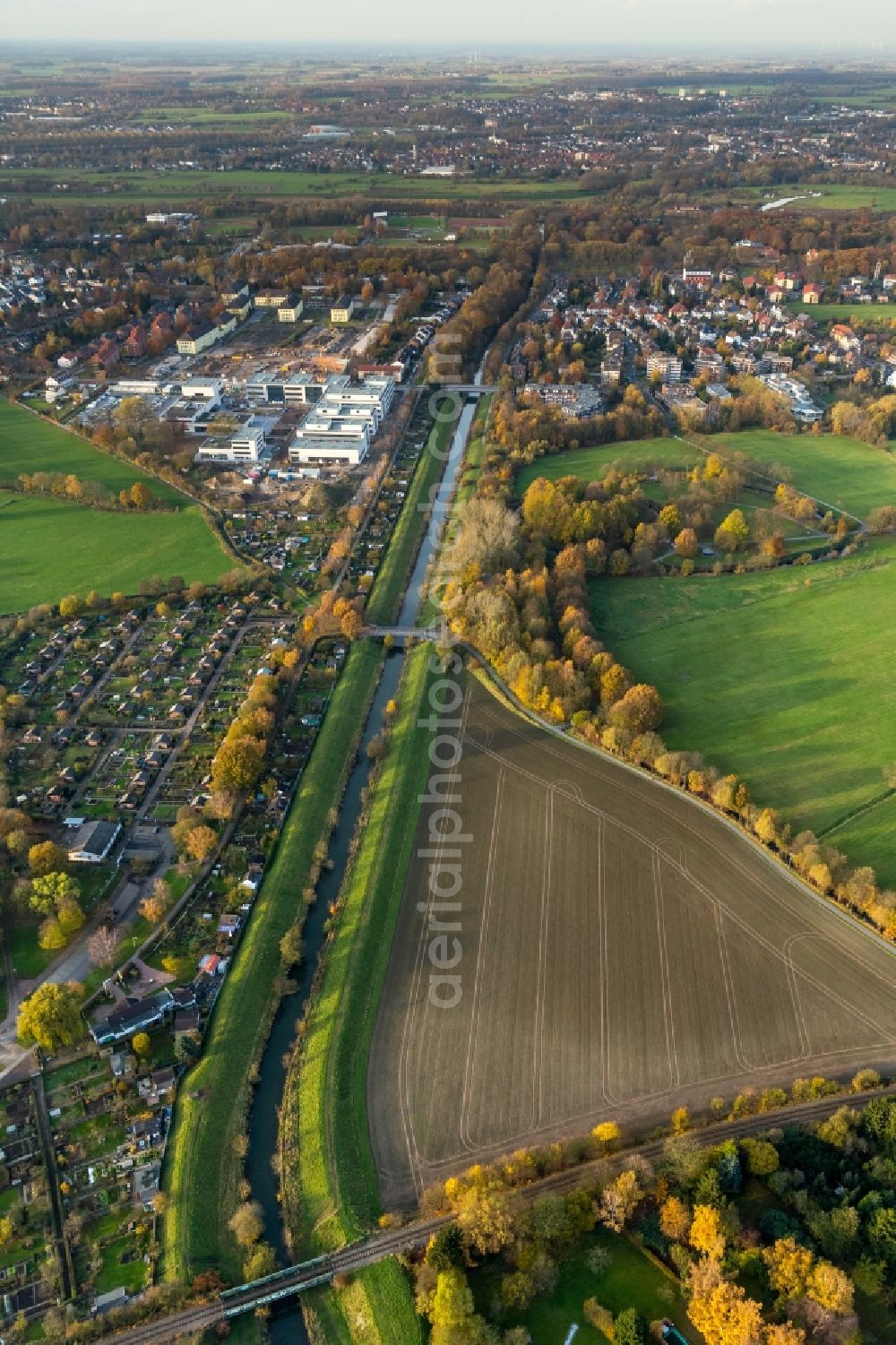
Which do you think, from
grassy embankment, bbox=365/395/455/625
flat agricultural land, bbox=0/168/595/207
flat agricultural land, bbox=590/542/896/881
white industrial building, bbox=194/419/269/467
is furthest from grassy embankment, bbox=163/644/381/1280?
flat agricultural land, bbox=0/168/595/207

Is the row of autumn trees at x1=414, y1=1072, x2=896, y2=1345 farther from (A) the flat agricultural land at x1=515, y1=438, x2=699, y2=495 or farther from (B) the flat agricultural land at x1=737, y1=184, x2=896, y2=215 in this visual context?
(B) the flat agricultural land at x1=737, y1=184, x2=896, y2=215

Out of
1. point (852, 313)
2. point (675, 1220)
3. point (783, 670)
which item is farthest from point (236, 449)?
point (852, 313)

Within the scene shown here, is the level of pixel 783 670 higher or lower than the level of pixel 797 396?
lower

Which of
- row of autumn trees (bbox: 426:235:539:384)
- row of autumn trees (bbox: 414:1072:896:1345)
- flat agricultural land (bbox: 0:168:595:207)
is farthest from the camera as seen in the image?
flat agricultural land (bbox: 0:168:595:207)

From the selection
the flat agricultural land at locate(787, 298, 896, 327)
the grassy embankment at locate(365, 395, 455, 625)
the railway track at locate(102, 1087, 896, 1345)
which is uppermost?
the flat agricultural land at locate(787, 298, 896, 327)

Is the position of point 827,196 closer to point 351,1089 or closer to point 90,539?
point 90,539

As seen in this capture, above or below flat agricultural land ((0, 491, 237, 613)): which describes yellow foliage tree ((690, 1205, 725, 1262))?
below

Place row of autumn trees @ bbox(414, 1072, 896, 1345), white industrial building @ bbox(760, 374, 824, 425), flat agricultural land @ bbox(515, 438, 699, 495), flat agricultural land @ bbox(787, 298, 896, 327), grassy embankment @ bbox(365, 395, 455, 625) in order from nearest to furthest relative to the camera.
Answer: row of autumn trees @ bbox(414, 1072, 896, 1345) → grassy embankment @ bbox(365, 395, 455, 625) → flat agricultural land @ bbox(515, 438, 699, 495) → white industrial building @ bbox(760, 374, 824, 425) → flat agricultural land @ bbox(787, 298, 896, 327)

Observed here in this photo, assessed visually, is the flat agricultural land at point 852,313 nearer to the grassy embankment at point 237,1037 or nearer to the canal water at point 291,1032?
the canal water at point 291,1032

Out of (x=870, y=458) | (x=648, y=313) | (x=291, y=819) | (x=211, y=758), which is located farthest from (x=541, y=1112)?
(x=648, y=313)
